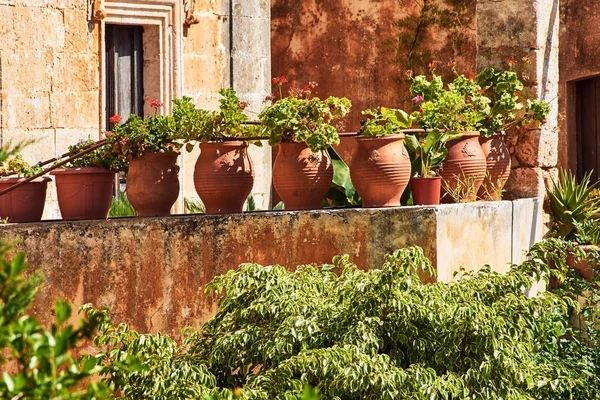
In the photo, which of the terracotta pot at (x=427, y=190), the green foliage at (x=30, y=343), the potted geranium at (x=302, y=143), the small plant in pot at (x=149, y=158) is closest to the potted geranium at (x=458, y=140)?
the terracotta pot at (x=427, y=190)

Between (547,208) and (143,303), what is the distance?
3134 mm

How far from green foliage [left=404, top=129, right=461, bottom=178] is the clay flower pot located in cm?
160

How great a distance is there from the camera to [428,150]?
17.2 feet

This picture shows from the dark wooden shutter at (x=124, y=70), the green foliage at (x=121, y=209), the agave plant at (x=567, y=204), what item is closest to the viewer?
the agave plant at (x=567, y=204)

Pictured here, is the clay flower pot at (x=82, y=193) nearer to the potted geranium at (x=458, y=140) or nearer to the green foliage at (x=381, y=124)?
the green foliage at (x=381, y=124)

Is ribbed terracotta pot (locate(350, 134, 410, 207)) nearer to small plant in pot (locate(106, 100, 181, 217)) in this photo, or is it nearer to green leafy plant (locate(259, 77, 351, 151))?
green leafy plant (locate(259, 77, 351, 151))

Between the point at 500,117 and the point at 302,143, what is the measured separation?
5.18 ft

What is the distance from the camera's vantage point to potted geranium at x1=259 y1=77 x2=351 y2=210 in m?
4.87

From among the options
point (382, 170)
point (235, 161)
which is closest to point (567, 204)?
point (382, 170)

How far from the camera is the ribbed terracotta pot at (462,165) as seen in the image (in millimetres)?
5359

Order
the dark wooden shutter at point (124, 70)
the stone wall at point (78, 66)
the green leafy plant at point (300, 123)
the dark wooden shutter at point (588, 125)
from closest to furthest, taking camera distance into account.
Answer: the green leafy plant at point (300, 123) < the stone wall at point (78, 66) < the dark wooden shutter at point (124, 70) < the dark wooden shutter at point (588, 125)

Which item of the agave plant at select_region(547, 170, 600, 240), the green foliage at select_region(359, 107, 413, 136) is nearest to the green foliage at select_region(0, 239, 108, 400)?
the green foliage at select_region(359, 107, 413, 136)

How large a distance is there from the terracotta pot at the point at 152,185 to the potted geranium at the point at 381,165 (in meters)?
0.94

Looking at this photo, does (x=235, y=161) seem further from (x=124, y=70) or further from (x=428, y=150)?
(x=124, y=70)
